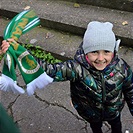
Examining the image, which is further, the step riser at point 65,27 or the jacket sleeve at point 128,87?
the step riser at point 65,27

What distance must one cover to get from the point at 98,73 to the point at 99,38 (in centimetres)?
29

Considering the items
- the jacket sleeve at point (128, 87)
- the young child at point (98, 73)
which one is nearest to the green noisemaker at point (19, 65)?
the young child at point (98, 73)

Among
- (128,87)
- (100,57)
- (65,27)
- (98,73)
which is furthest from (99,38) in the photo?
(65,27)

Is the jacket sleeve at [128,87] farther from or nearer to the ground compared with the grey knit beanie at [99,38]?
nearer to the ground

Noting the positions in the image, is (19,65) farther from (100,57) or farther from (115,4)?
(115,4)

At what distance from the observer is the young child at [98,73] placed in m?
2.39

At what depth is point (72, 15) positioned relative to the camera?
4445 millimetres

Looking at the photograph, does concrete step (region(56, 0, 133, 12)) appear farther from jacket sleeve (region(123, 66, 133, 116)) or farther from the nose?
the nose

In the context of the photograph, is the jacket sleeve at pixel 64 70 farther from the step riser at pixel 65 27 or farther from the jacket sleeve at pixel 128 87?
the step riser at pixel 65 27

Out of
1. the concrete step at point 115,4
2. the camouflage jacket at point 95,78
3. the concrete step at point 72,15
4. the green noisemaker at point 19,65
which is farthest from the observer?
the concrete step at point 115,4

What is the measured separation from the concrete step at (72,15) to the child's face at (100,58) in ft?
5.31

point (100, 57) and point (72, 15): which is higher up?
point (100, 57)

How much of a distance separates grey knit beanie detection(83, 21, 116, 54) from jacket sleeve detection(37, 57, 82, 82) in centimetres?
18

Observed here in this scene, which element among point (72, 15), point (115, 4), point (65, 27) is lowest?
point (65, 27)
